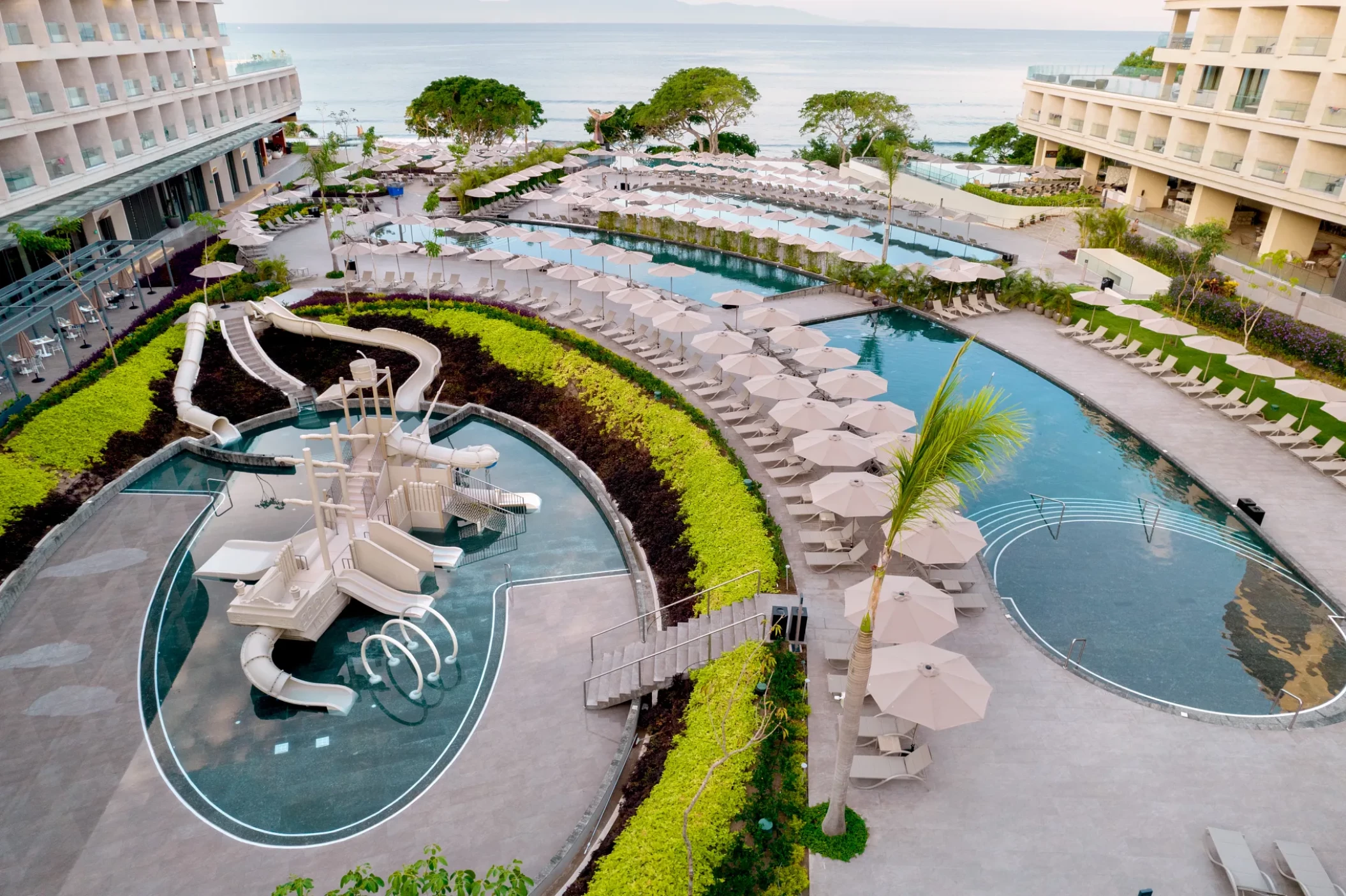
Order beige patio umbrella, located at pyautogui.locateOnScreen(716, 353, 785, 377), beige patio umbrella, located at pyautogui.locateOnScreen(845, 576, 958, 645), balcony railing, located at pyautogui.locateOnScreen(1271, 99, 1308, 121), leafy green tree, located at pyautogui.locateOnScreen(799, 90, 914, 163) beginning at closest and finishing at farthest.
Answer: beige patio umbrella, located at pyautogui.locateOnScreen(845, 576, 958, 645)
beige patio umbrella, located at pyautogui.locateOnScreen(716, 353, 785, 377)
balcony railing, located at pyautogui.locateOnScreen(1271, 99, 1308, 121)
leafy green tree, located at pyautogui.locateOnScreen(799, 90, 914, 163)

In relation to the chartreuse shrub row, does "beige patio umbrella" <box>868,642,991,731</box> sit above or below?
above

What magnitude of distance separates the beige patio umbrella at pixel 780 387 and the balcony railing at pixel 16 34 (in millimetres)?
30324

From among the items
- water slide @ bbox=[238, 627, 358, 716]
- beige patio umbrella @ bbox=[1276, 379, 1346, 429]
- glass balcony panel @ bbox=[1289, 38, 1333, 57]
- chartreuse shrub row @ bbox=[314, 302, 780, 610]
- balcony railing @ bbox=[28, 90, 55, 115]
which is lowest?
water slide @ bbox=[238, 627, 358, 716]

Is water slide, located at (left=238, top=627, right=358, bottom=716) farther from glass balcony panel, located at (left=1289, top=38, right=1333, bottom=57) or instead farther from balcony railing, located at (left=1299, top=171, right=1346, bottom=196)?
glass balcony panel, located at (left=1289, top=38, right=1333, bottom=57)

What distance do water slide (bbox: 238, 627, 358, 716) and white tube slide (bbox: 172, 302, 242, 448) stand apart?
40.7 ft

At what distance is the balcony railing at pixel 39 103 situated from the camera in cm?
3344

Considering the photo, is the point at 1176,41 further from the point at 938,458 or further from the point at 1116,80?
the point at 938,458

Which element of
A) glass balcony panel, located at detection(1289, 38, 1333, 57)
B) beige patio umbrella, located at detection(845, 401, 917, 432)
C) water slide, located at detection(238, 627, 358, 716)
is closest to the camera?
water slide, located at detection(238, 627, 358, 716)

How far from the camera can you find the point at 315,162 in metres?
38.9

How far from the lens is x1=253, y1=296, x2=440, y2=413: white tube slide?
29.5m

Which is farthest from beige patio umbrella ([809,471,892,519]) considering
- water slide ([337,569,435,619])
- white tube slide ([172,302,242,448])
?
white tube slide ([172,302,242,448])

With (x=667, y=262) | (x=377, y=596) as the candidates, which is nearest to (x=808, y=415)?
(x=377, y=596)

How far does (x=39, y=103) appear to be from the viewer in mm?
33750

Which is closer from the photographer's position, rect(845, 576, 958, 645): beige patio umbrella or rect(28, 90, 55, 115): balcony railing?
rect(845, 576, 958, 645): beige patio umbrella
